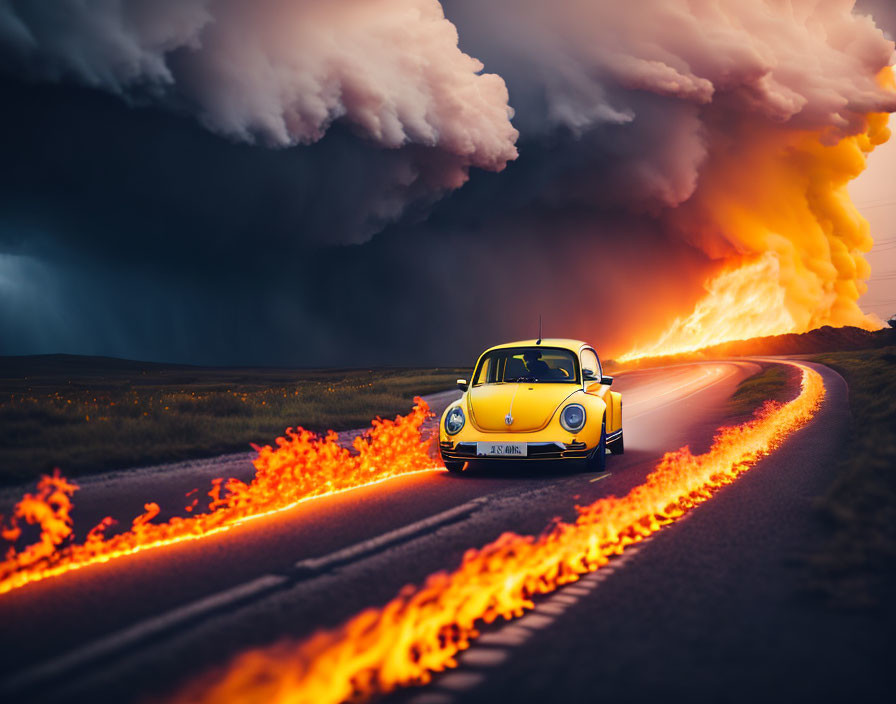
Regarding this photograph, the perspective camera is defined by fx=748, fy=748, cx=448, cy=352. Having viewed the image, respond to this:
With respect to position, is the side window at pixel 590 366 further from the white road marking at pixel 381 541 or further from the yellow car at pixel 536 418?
the white road marking at pixel 381 541

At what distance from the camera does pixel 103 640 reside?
151 inches

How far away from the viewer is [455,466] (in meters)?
9.96

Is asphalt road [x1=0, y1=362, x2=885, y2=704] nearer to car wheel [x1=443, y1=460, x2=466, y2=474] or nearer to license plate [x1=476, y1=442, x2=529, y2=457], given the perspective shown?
license plate [x1=476, y1=442, x2=529, y2=457]

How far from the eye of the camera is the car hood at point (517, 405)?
962cm

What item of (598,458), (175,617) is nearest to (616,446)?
(598,458)

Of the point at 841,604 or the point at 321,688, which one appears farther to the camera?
the point at 841,604

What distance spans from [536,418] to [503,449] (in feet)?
2.01

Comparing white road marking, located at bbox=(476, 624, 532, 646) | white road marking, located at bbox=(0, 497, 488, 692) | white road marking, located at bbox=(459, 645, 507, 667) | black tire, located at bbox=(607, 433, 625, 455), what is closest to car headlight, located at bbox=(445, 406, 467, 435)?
black tire, located at bbox=(607, 433, 625, 455)

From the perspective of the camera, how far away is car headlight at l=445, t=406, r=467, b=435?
9828 mm

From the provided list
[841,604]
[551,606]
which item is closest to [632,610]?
[551,606]

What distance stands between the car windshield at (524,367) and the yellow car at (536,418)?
1 cm

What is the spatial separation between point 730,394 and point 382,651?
977 inches

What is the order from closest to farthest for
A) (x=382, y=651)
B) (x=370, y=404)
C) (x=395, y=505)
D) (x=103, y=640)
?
(x=382, y=651)
(x=103, y=640)
(x=395, y=505)
(x=370, y=404)

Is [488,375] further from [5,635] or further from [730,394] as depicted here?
[730,394]
